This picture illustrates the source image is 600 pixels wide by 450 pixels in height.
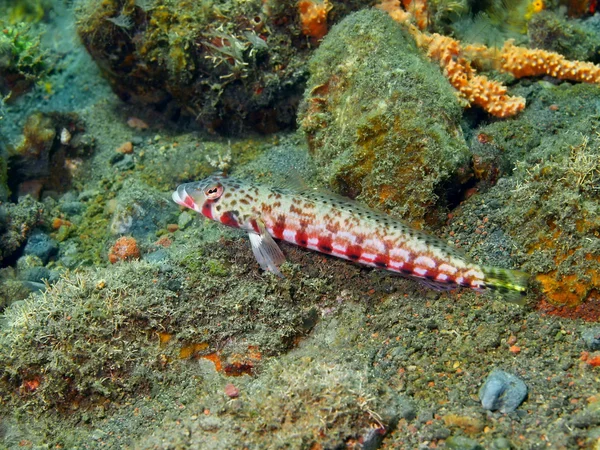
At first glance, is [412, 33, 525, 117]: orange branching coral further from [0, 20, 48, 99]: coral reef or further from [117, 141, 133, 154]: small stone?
[0, 20, 48, 99]: coral reef

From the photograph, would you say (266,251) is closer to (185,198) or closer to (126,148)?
(185,198)

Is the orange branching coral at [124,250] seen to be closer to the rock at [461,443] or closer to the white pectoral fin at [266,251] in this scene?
the white pectoral fin at [266,251]

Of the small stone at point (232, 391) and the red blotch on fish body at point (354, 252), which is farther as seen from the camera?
the red blotch on fish body at point (354, 252)

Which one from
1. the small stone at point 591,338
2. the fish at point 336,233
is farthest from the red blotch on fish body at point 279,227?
the small stone at point 591,338

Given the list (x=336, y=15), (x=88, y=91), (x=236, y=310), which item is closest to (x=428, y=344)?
(x=236, y=310)

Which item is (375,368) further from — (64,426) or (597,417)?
(64,426)

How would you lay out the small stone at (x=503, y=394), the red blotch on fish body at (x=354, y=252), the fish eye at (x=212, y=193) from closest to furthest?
the small stone at (x=503, y=394) → the red blotch on fish body at (x=354, y=252) → the fish eye at (x=212, y=193)

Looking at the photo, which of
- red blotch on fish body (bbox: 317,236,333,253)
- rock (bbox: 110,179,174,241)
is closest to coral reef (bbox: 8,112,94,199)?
rock (bbox: 110,179,174,241)
